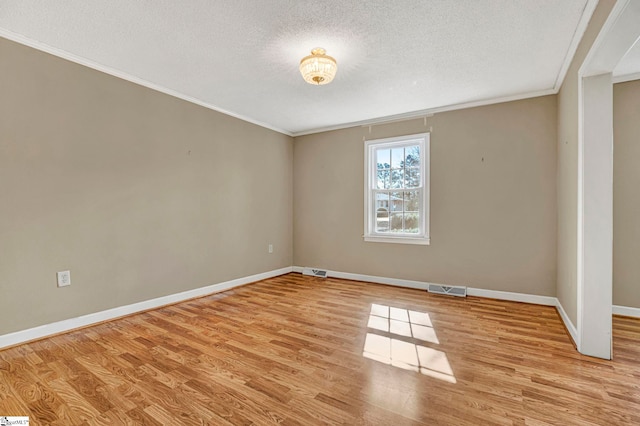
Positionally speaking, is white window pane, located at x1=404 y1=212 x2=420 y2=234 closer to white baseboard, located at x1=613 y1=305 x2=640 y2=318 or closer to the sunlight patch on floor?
the sunlight patch on floor

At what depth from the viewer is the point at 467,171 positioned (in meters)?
3.95

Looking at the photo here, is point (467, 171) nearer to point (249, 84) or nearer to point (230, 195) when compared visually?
point (249, 84)

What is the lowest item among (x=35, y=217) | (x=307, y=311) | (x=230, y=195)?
(x=307, y=311)

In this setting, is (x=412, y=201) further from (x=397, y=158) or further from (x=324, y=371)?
(x=324, y=371)

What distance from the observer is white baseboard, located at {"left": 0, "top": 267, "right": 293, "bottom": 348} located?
242cm

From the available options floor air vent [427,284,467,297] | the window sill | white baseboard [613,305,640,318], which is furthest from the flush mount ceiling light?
white baseboard [613,305,640,318]

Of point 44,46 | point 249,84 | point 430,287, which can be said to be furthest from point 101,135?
point 430,287

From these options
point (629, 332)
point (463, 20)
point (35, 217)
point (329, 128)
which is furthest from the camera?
point (329, 128)

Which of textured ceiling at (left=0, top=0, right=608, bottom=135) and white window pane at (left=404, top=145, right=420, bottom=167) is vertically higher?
textured ceiling at (left=0, top=0, right=608, bottom=135)

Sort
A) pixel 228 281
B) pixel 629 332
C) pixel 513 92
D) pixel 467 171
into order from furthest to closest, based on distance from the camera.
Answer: pixel 228 281, pixel 467 171, pixel 513 92, pixel 629 332

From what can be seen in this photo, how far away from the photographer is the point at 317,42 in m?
2.46

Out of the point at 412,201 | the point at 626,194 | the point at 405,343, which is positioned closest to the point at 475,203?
the point at 412,201

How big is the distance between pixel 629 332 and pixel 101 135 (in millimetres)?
5257

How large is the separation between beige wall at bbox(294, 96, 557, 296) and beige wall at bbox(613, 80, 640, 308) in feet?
1.74
